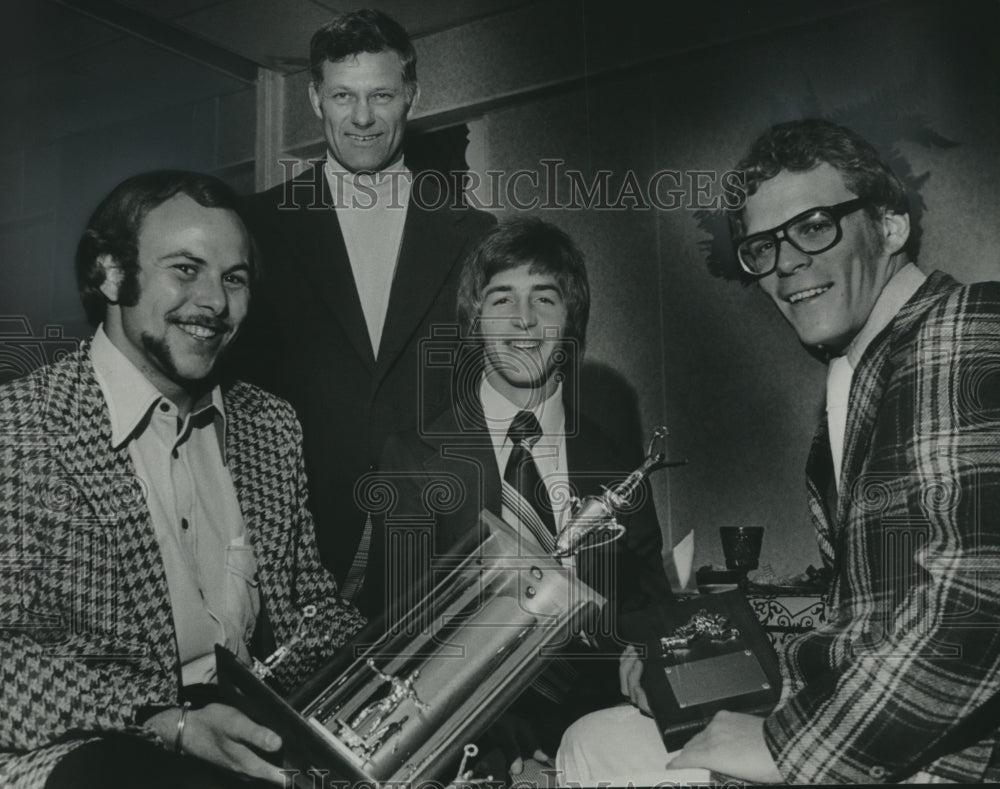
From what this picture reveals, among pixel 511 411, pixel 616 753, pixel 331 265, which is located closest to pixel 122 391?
pixel 331 265

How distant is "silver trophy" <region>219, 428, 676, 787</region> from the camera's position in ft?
4.34

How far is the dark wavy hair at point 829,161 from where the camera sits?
1.62 m

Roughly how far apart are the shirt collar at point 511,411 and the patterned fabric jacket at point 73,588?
47 cm

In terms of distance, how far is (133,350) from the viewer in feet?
5.05

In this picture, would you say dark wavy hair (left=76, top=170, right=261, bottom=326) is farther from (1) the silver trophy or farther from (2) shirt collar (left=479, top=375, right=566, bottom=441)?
(1) the silver trophy

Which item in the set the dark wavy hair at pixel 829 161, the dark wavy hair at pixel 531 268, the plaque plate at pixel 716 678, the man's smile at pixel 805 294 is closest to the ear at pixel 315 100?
the dark wavy hair at pixel 531 268

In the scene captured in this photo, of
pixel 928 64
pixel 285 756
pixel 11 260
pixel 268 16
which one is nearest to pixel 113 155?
pixel 11 260

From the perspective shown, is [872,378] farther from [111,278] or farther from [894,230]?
[111,278]

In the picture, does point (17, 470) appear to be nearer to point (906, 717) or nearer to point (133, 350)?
point (133, 350)

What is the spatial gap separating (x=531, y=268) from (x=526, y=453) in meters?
0.33

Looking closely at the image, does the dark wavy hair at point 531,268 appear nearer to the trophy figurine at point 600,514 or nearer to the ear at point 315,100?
the trophy figurine at point 600,514

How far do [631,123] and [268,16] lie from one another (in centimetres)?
70

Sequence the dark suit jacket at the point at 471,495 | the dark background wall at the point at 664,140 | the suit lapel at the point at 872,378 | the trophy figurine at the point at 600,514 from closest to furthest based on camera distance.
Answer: the suit lapel at the point at 872,378
the trophy figurine at the point at 600,514
the dark suit jacket at the point at 471,495
the dark background wall at the point at 664,140

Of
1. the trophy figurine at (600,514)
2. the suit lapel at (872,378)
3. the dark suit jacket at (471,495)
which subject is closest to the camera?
the suit lapel at (872,378)
